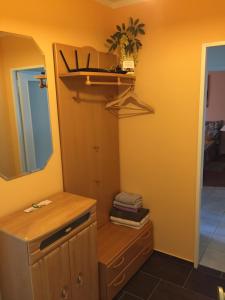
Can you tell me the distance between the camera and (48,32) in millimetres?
1891

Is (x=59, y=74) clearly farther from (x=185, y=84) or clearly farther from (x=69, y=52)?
(x=185, y=84)

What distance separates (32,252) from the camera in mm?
1427

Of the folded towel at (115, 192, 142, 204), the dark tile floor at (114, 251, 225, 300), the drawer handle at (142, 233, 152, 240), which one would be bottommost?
the dark tile floor at (114, 251, 225, 300)

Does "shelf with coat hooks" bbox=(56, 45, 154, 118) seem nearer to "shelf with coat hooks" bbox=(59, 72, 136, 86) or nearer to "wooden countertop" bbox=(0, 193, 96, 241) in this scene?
"shelf with coat hooks" bbox=(59, 72, 136, 86)

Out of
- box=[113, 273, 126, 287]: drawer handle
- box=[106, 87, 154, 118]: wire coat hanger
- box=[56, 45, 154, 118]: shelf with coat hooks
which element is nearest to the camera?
box=[56, 45, 154, 118]: shelf with coat hooks

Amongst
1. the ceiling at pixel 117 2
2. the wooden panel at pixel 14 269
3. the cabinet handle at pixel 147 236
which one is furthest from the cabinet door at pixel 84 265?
the ceiling at pixel 117 2

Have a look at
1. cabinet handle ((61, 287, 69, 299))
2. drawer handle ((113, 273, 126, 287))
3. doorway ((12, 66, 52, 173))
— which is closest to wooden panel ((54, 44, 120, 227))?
doorway ((12, 66, 52, 173))

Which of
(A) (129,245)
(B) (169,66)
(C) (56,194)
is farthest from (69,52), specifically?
(A) (129,245)

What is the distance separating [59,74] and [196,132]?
127cm

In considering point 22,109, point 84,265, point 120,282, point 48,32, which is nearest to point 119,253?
point 120,282

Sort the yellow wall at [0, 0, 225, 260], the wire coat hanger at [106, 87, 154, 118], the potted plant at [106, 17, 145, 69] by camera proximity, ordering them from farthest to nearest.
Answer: the wire coat hanger at [106, 87, 154, 118], the potted plant at [106, 17, 145, 69], the yellow wall at [0, 0, 225, 260]

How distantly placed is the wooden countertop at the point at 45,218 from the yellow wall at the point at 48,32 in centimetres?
12

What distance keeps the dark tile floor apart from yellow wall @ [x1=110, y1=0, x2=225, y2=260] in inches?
6.1

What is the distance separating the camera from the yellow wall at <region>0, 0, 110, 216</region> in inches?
66.6
